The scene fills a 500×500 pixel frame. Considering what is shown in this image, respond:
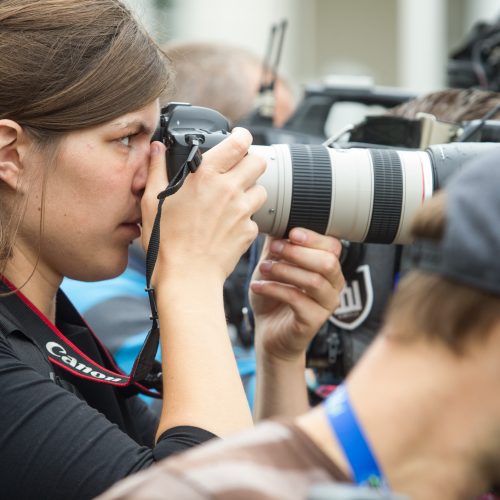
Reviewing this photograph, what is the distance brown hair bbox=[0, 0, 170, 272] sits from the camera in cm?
167

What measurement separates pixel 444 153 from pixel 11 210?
76 centimetres

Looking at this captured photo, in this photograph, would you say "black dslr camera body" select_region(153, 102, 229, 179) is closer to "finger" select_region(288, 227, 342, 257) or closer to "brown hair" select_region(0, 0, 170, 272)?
"brown hair" select_region(0, 0, 170, 272)

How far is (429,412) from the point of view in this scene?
40.0 inches

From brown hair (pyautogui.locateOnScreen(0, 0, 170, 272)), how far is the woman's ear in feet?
0.06

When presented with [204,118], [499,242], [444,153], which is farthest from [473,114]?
[499,242]

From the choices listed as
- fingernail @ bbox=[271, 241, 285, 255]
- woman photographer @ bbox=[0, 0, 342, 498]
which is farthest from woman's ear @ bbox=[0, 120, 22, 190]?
fingernail @ bbox=[271, 241, 285, 255]

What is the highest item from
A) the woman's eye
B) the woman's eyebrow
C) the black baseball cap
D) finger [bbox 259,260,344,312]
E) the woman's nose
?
the black baseball cap

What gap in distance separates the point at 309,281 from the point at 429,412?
909 mm

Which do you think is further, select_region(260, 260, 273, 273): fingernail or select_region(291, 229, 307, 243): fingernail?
select_region(260, 260, 273, 273): fingernail

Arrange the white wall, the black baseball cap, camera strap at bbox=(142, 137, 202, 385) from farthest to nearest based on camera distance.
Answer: the white wall < camera strap at bbox=(142, 137, 202, 385) < the black baseball cap

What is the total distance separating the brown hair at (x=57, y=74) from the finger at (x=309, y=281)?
41cm

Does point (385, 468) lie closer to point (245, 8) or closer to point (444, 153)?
point (444, 153)

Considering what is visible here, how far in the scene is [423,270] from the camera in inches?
41.5

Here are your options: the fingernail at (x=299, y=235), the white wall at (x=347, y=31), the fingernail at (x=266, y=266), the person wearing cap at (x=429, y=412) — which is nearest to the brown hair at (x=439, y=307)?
the person wearing cap at (x=429, y=412)
